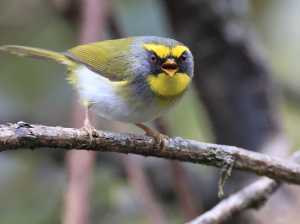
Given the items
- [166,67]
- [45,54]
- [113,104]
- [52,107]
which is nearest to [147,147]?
[113,104]

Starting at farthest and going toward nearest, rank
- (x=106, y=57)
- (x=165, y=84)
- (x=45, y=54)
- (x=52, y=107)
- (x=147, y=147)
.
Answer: (x=52, y=107), (x=45, y=54), (x=106, y=57), (x=165, y=84), (x=147, y=147)

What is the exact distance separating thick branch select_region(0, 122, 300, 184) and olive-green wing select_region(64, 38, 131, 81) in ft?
2.37

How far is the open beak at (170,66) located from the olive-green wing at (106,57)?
1.08ft

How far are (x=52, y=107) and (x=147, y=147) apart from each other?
11.1 ft

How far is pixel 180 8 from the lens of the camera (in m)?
4.49

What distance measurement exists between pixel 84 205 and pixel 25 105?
2949 mm

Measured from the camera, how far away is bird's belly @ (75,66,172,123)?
2332mm

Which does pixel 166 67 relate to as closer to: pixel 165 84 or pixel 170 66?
pixel 170 66

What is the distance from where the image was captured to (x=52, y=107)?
196 inches

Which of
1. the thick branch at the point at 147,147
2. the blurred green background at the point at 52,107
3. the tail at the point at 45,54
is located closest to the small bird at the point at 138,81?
the thick branch at the point at 147,147

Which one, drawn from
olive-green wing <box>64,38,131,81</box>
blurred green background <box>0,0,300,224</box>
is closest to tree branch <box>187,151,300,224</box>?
olive-green wing <box>64,38,131,81</box>

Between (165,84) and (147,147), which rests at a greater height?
(165,84)

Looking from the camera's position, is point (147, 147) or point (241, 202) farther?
point (241, 202)

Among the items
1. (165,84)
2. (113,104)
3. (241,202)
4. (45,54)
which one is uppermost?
(45,54)
